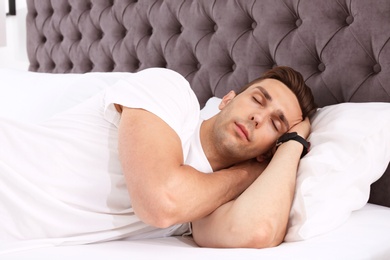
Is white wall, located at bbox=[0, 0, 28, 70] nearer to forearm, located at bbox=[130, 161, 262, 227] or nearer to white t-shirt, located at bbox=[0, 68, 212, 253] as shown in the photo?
white t-shirt, located at bbox=[0, 68, 212, 253]

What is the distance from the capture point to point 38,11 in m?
2.38

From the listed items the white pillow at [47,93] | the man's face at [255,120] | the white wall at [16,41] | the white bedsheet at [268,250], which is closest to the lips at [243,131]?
the man's face at [255,120]

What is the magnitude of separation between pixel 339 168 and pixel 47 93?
3.43ft

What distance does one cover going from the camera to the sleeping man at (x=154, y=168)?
0.94m

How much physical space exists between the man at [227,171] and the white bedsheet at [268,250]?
5 centimetres

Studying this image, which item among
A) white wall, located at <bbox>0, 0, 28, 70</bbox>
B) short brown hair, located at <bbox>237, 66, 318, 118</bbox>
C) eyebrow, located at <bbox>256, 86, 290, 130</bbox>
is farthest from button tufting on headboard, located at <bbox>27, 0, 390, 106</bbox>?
white wall, located at <bbox>0, 0, 28, 70</bbox>

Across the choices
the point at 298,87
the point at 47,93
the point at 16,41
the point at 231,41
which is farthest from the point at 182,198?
the point at 16,41

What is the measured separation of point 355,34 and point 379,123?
0.90ft

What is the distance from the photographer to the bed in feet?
3.15

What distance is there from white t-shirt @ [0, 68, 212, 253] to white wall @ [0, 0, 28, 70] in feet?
6.02

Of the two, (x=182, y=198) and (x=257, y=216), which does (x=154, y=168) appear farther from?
(x=257, y=216)

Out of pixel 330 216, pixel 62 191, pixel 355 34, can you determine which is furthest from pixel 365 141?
pixel 62 191

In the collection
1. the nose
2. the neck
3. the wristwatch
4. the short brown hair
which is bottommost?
the neck

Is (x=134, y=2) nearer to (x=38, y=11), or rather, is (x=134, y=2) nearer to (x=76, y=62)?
(x=76, y=62)
